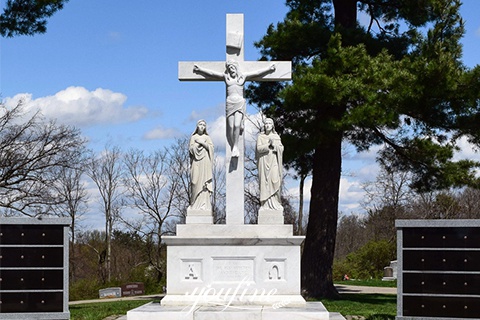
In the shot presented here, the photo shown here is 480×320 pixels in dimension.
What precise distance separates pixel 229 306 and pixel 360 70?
23.3 ft

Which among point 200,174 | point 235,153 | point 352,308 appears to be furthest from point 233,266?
point 352,308

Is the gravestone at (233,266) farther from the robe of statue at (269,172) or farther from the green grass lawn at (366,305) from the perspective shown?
the green grass lawn at (366,305)

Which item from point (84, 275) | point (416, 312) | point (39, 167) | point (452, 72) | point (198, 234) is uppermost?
point (452, 72)

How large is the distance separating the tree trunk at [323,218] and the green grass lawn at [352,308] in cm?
94

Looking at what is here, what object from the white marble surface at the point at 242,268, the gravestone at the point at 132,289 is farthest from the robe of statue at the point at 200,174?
the gravestone at the point at 132,289

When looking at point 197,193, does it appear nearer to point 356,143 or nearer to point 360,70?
point 360,70

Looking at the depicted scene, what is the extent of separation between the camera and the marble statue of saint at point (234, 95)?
12.6 meters

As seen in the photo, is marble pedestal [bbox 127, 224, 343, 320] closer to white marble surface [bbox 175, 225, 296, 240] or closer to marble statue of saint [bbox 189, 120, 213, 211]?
white marble surface [bbox 175, 225, 296, 240]

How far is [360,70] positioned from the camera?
16.5 meters

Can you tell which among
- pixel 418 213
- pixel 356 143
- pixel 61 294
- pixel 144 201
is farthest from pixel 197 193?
pixel 418 213

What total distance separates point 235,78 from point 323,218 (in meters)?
7.27

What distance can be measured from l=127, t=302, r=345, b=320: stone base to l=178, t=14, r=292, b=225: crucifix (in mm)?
1719

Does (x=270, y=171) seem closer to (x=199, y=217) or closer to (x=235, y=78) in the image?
(x=199, y=217)

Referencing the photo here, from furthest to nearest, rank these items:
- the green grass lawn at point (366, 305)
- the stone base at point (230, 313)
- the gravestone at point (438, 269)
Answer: the green grass lawn at point (366, 305), the gravestone at point (438, 269), the stone base at point (230, 313)
